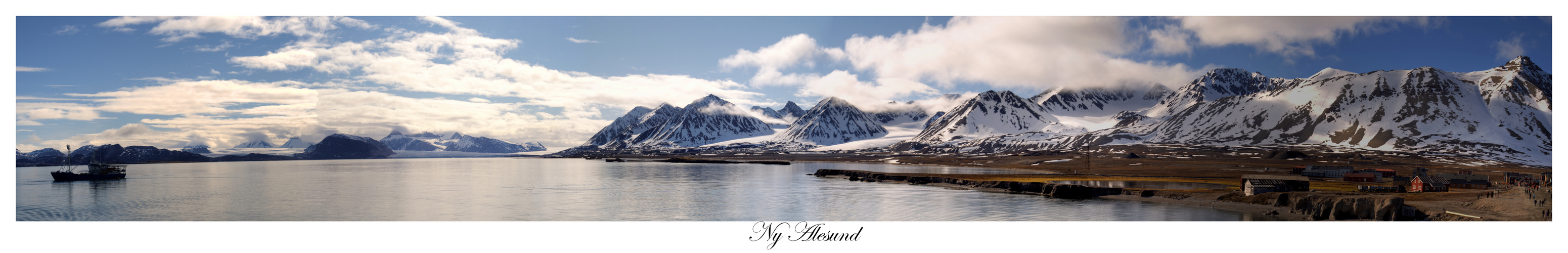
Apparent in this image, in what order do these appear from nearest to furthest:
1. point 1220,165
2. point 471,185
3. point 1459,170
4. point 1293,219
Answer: point 1293,219
point 471,185
point 1459,170
point 1220,165

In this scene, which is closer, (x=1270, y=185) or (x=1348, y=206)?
(x=1348, y=206)

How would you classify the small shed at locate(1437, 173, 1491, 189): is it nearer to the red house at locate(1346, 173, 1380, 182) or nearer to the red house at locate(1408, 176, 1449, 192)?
the red house at locate(1408, 176, 1449, 192)

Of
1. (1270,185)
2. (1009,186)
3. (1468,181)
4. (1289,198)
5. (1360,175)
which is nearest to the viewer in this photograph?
(1289,198)

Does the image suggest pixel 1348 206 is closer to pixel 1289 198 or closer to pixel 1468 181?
pixel 1289 198

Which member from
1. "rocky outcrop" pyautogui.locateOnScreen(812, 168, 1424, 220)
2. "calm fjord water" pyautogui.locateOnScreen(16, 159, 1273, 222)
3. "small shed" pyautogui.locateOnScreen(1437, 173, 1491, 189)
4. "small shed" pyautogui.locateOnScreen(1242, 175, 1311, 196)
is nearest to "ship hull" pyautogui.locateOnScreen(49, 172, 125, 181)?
"calm fjord water" pyautogui.locateOnScreen(16, 159, 1273, 222)

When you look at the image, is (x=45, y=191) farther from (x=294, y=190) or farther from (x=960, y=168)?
(x=960, y=168)

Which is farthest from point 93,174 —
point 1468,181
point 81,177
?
point 1468,181

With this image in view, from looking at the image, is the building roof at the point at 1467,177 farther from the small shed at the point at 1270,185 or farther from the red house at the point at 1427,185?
the small shed at the point at 1270,185

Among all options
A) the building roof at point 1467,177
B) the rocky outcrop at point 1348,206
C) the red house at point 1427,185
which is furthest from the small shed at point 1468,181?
the rocky outcrop at point 1348,206
